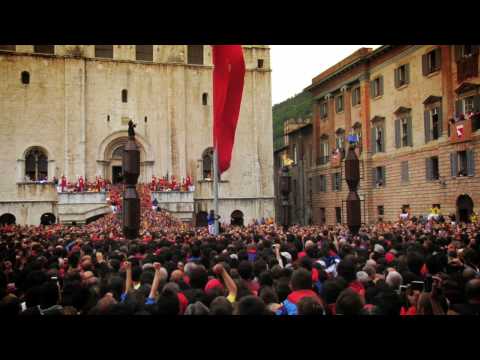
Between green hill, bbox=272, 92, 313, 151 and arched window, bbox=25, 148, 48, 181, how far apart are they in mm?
41039

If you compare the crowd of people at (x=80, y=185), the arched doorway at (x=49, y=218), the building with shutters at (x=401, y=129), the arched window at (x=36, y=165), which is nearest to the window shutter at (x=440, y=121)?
the building with shutters at (x=401, y=129)

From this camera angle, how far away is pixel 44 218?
3800 cm

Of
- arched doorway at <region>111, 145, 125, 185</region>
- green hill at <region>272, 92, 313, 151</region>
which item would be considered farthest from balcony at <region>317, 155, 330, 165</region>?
green hill at <region>272, 92, 313, 151</region>

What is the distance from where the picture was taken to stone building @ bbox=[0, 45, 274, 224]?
123 ft

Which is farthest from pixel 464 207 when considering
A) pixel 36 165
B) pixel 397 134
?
pixel 36 165

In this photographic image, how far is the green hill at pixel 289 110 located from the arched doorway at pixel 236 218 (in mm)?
33496

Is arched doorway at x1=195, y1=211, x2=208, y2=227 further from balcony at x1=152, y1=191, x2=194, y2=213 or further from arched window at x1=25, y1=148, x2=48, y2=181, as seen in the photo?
arched window at x1=25, y1=148, x2=48, y2=181

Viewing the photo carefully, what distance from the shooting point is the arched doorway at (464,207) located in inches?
1129

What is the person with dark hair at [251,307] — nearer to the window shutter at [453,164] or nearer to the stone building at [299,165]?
the window shutter at [453,164]

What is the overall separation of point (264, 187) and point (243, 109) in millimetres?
6476

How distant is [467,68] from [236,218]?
20.5 meters

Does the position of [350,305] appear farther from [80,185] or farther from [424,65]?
[80,185]

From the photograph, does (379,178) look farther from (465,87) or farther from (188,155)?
(188,155)

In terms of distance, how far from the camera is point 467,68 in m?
28.9
